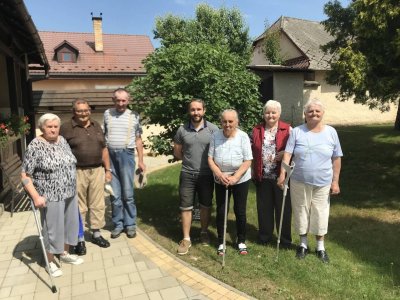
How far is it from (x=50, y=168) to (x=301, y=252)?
310 cm

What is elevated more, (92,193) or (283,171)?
(283,171)

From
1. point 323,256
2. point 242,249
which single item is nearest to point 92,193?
point 242,249

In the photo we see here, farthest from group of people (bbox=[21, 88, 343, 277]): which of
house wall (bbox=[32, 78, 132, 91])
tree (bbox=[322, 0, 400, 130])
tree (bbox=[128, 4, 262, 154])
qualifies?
house wall (bbox=[32, 78, 132, 91])

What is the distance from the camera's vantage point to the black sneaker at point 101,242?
4.83 metres

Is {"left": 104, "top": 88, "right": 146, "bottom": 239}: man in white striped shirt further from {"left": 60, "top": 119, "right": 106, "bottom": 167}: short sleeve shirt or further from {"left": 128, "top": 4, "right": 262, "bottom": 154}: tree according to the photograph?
{"left": 128, "top": 4, "right": 262, "bottom": 154}: tree

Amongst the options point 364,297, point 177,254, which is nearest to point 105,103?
point 177,254

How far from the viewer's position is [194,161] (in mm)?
4512

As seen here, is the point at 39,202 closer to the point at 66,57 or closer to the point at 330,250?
the point at 330,250

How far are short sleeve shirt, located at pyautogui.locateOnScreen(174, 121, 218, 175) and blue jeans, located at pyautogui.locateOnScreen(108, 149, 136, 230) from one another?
924 millimetres

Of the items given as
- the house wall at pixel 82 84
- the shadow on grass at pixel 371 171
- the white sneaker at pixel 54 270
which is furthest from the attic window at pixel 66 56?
the white sneaker at pixel 54 270

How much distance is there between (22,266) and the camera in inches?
170

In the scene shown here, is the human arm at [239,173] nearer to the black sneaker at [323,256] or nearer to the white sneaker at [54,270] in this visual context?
the black sneaker at [323,256]

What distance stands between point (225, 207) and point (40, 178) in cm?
218

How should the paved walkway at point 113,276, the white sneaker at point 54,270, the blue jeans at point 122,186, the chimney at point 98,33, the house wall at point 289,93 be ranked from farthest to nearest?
the chimney at point 98,33 < the house wall at point 289,93 < the blue jeans at point 122,186 < the white sneaker at point 54,270 < the paved walkway at point 113,276
